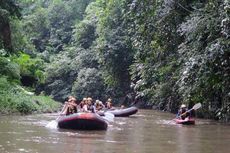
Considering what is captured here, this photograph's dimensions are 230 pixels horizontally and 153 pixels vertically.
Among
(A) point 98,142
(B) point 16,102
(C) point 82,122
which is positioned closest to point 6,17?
(B) point 16,102

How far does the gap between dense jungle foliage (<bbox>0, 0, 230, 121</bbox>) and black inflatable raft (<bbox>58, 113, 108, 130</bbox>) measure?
3.07 meters

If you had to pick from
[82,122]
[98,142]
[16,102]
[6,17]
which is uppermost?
[6,17]

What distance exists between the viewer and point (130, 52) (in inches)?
1517

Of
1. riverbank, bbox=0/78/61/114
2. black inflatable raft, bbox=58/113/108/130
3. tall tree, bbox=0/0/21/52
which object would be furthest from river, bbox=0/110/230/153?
tall tree, bbox=0/0/21/52

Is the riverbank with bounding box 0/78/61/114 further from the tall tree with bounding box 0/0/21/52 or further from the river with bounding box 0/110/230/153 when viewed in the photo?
the river with bounding box 0/110/230/153

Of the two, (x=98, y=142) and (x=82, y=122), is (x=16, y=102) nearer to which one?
(x=82, y=122)

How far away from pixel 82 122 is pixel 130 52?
23.9 meters

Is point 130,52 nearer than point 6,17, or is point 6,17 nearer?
point 6,17

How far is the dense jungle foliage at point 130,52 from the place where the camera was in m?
15.2

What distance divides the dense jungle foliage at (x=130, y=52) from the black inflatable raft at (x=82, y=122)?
3072mm

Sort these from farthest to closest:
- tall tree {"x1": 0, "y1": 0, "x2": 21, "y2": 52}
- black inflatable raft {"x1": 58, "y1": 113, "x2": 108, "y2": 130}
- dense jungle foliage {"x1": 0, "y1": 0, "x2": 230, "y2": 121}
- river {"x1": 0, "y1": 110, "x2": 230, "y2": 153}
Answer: tall tree {"x1": 0, "y1": 0, "x2": 21, "y2": 52} < dense jungle foliage {"x1": 0, "y1": 0, "x2": 230, "y2": 121} < black inflatable raft {"x1": 58, "y1": 113, "x2": 108, "y2": 130} < river {"x1": 0, "y1": 110, "x2": 230, "y2": 153}

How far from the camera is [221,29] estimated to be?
14.7 metres

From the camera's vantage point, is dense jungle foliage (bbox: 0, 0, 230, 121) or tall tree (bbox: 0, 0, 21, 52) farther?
tall tree (bbox: 0, 0, 21, 52)

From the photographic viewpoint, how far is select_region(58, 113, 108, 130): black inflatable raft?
14992mm
